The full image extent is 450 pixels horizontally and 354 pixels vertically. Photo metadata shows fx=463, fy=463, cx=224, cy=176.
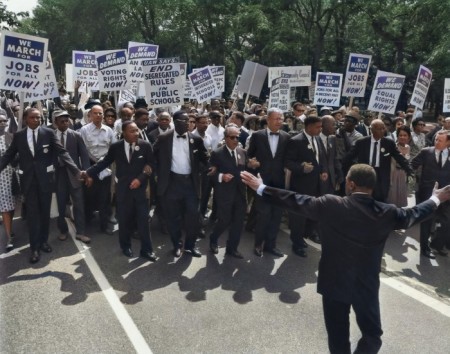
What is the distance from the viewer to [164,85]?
26.5ft

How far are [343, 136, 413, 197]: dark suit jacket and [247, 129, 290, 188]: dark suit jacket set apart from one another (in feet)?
4.33

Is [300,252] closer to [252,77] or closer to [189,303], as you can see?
[189,303]

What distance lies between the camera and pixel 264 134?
643 cm

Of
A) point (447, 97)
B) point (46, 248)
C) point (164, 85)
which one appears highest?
point (447, 97)

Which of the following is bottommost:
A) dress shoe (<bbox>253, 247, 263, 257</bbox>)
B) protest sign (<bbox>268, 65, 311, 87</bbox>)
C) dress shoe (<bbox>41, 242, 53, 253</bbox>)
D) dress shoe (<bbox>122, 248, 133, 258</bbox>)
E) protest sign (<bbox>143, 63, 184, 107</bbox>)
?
dress shoe (<bbox>41, 242, 53, 253</bbox>)

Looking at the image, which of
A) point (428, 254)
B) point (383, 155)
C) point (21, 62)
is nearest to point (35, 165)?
point (21, 62)

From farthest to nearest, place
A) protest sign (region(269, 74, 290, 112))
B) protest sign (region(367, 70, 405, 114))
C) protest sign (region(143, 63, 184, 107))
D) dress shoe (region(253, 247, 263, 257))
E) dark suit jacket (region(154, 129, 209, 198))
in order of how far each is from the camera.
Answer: protest sign (region(269, 74, 290, 112)), protest sign (region(367, 70, 405, 114)), protest sign (region(143, 63, 184, 107)), dress shoe (region(253, 247, 263, 257)), dark suit jacket (region(154, 129, 209, 198))

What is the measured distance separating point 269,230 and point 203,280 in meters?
1.44

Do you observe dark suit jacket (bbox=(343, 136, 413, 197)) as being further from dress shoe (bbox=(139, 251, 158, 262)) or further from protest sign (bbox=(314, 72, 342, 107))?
protest sign (bbox=(314, 72, 342, 107))

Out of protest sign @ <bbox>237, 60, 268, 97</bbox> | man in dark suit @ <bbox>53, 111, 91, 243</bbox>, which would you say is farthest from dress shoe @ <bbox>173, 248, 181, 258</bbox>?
protest sign @ <bbox>237, 60, 268, 97</bbox>

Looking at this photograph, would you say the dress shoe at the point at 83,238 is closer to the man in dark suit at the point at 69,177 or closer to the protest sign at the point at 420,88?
the man in dark suit at the point at 69,177

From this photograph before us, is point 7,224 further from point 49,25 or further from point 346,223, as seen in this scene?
point 49,25

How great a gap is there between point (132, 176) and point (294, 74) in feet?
22.9

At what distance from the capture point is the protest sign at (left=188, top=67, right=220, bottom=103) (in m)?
10.3
